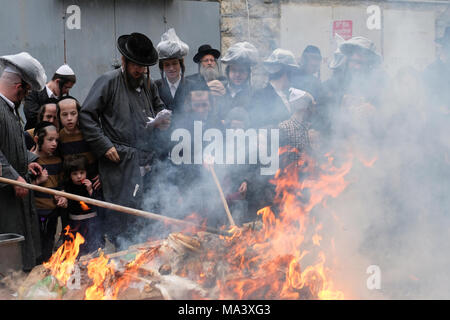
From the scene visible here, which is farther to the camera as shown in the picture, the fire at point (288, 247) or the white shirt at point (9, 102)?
the white shirt at point (9, 102)

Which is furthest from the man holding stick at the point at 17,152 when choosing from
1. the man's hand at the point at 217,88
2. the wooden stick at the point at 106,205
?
the man's hand at the point at 217,88

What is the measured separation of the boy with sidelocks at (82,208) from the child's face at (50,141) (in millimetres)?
184

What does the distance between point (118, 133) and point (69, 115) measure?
0.56 meters

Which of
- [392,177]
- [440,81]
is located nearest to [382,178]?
[392,177]

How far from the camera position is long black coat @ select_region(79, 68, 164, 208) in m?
5.00

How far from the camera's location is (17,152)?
4539mm

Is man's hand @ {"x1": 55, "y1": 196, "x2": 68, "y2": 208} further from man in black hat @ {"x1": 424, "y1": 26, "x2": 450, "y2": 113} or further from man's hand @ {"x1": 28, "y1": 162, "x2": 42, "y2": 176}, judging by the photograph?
man in black hat @ {"x1": 424, "y1": 26, "x2": 450, "y2": 113}

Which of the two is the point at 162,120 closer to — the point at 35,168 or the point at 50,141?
the point at 50,141

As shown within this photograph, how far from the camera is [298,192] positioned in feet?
16.8

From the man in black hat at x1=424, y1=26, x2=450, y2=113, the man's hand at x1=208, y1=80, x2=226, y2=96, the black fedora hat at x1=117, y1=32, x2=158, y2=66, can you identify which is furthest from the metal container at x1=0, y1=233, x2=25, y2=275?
the man in black hat at x1=424, y1=26, x2=450, y2=113

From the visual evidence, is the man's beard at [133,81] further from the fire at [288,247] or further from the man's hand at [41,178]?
the fire at [288,247]

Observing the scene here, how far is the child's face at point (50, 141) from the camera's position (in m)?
5.14

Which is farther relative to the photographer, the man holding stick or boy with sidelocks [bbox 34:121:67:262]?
boy with sidelocks [bbox 34:121:67:262]
